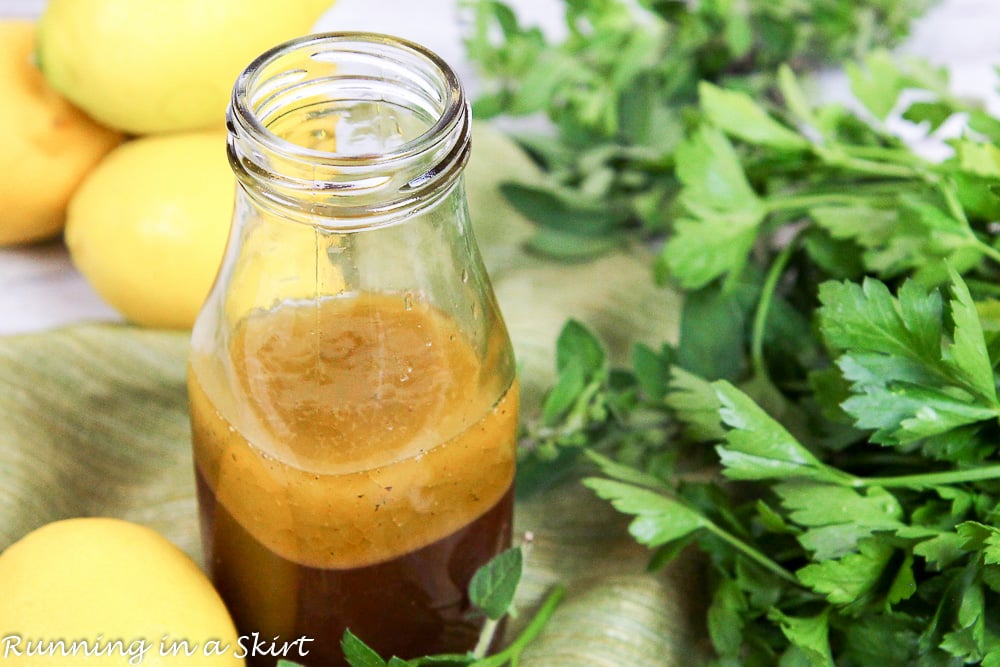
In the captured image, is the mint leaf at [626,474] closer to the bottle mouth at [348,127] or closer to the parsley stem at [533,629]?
the parsley stem at [533,629]

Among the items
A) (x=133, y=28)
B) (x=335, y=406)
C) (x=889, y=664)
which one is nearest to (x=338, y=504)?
(x=335, y=406)

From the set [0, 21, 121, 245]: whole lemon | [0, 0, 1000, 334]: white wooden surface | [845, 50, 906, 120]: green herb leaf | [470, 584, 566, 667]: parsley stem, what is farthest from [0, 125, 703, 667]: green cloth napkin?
[0, 0, 1000, 334]: white wooden surface

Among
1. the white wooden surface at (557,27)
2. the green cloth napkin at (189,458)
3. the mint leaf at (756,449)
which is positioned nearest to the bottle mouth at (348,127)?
the mint leaf at (756,449)

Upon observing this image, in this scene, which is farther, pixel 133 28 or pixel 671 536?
pixel 133 28

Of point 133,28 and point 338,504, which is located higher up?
point 133,28

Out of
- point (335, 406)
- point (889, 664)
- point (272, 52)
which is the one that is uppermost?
point (272, 52)

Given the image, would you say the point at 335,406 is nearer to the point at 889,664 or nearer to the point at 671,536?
the point at 671,536

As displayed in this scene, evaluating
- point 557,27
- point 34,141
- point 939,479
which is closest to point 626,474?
point 939,479

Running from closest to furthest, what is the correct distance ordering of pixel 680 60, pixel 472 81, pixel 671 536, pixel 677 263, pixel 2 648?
pixel 2 648 < pixel 671 536 < pixel 677 263 < pixel 680 60 < pixel 472 81
